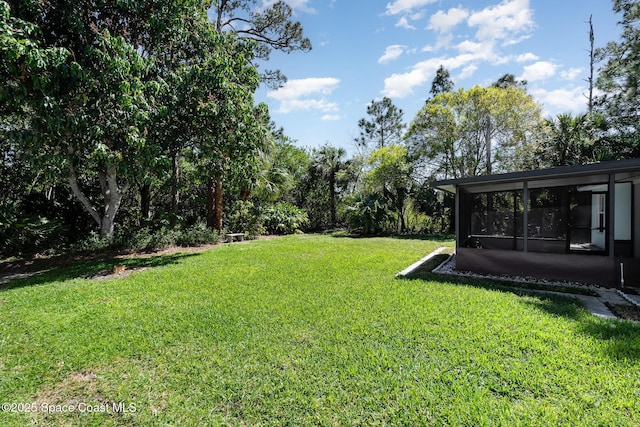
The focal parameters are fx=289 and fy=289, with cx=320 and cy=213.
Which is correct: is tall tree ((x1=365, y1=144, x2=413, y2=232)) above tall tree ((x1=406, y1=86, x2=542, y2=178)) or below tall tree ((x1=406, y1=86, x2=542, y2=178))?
below

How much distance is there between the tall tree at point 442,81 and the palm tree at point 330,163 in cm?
877

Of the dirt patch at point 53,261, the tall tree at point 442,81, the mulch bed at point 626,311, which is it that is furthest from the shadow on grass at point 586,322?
the tall tree at point 442,81

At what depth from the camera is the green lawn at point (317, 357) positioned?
2.16 m

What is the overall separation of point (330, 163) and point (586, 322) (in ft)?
53.1

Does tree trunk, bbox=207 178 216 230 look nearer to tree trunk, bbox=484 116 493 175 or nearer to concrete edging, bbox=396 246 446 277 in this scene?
concrete edging, bbox=396 246 446 277

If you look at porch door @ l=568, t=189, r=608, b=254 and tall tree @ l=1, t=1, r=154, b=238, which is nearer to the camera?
tall tree @ l=1, t=1, r=154, b=238

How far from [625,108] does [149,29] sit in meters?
20.0

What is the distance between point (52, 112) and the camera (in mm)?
5980

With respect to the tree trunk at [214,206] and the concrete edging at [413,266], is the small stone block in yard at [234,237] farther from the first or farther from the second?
the concrete edging at [413,266]

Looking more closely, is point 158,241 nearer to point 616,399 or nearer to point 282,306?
point 282,306

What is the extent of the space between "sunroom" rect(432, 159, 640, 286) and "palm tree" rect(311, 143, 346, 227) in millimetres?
11995

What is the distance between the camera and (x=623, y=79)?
13531 millimetres

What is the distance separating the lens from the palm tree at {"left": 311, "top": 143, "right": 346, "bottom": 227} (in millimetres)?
18938

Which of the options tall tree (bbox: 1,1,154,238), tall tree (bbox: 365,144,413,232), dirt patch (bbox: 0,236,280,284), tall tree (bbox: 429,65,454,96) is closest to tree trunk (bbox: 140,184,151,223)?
dirt patch (bbox: 0,236,280,284)
